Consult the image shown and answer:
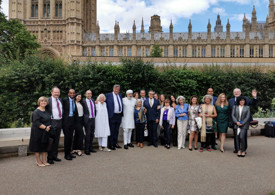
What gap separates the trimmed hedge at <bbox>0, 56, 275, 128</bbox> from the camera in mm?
8547

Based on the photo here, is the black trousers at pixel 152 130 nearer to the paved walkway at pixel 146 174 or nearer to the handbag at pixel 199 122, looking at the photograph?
the paved walkway at pixel 146 174

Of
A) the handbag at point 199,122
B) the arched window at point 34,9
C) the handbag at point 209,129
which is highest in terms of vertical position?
the arched window at point 34,9

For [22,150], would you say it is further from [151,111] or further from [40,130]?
[151,111]

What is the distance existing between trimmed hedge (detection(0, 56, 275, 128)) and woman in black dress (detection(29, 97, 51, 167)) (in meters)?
3.85

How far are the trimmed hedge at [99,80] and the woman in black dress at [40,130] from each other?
3.85m

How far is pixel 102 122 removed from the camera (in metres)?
6.50

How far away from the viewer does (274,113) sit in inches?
443

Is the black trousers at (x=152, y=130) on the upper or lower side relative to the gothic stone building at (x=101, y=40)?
lower

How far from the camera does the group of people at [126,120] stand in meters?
5.23

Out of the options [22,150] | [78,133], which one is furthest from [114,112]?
[22,150]

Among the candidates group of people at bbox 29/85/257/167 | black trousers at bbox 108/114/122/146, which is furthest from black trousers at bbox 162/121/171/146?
black trousers at bbox 108/114/122/146

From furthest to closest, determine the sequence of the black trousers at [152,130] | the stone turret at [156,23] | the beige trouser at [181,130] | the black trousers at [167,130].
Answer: the stone turret at [156,23], the black trousers at [152,130], the black trousers at [167,130], the beige trouser at [181,130]

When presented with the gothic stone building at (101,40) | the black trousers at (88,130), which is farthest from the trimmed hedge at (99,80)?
the gothic stone building at (101,40)

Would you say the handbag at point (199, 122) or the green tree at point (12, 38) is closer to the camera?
the handbag at point (199, 122)
